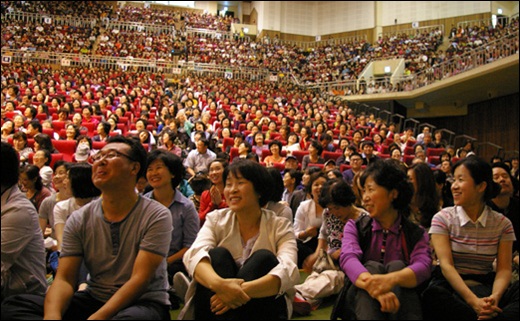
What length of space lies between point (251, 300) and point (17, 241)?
80 centimetres

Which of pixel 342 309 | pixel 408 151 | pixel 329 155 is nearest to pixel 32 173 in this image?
pixel 342 309

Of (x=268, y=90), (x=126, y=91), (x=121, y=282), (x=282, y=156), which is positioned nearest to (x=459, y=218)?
(x=121, y=282)

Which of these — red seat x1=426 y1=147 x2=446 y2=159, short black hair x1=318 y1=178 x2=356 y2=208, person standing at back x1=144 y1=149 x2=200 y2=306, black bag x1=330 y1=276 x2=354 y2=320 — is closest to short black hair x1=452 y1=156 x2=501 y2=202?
short black hair x1=318 y1=178 x2=356 y2=208

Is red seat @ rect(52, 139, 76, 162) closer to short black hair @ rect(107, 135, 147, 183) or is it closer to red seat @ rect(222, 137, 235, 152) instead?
red seat @ rect(222, 137, 235, 152)

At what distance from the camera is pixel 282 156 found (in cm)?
541

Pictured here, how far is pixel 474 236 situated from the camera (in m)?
1.77

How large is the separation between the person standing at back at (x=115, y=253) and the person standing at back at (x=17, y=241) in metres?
0.09

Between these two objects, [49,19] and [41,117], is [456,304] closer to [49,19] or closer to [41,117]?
[41,117]

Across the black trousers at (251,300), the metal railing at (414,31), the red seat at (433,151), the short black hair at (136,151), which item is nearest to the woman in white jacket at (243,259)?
the black trousers at (251,300)

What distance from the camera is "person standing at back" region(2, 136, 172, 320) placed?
1383mm

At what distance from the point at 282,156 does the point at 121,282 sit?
4.06 metres

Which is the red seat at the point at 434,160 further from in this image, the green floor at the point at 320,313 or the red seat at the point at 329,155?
the green floor at the point at 320,313

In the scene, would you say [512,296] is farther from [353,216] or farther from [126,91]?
[126,91]

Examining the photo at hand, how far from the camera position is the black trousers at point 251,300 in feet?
4.88
